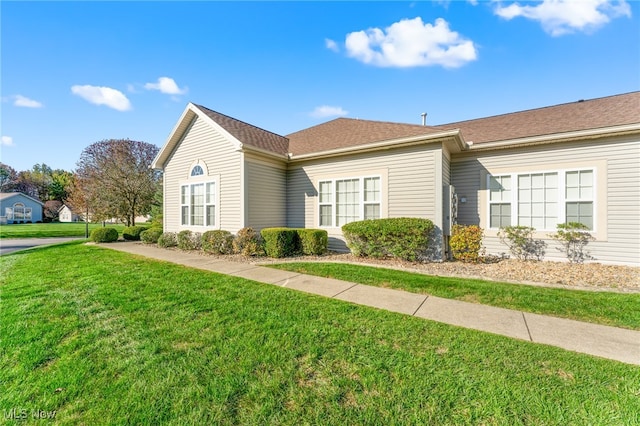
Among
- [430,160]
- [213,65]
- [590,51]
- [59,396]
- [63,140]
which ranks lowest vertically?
[59,396]

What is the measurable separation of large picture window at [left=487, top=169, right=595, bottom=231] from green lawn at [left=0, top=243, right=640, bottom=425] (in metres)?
6.59

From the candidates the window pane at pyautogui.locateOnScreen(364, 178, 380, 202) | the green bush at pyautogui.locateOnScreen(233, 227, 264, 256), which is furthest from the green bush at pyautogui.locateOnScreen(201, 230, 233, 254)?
the window pane at pyautogui.locateOnScreen(364, 178, 380, 202)

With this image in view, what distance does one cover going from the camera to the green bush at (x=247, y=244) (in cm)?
883

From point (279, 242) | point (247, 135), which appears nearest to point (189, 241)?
point (279, 242)

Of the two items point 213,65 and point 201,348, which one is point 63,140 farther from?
point 201,348

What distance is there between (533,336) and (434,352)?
1.54 m

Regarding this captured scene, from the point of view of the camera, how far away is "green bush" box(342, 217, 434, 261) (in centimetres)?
746

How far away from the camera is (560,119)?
8.54 meters

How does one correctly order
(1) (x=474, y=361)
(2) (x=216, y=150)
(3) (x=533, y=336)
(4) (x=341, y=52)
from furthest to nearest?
1. (4) (x=341, y=52)
2. (2) (x=216, y=150)
3. (3) (x=533, y=336)
4. (1) (x=474, y=361)

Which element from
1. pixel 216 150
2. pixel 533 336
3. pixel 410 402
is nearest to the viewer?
pixel 410 402

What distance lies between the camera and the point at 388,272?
6.48 m

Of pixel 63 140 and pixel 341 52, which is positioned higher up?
pixel 341 52

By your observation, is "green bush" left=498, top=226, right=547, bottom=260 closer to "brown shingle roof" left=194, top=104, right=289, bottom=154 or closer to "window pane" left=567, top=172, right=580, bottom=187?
"window pane" left=567, top=172, right=580, bottom=187

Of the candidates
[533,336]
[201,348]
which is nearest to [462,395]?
[533,336]
